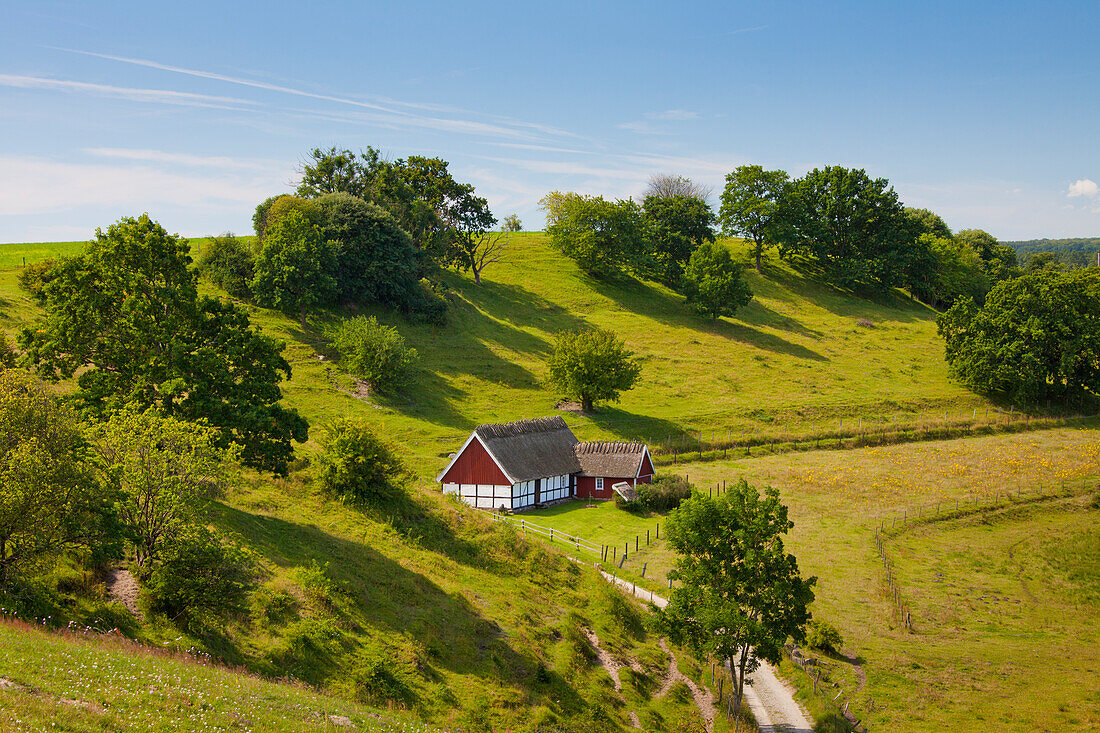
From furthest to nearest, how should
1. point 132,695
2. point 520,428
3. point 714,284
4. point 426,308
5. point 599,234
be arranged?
point 599,234 → point 714,284 → point 426,308 → point 520,428 → point 132,695

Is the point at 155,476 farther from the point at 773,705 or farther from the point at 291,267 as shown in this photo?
the point at 291,267

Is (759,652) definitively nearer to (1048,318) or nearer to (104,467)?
(104,467)

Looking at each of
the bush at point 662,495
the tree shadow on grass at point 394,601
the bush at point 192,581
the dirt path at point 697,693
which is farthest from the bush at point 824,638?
the bush at point 192,581

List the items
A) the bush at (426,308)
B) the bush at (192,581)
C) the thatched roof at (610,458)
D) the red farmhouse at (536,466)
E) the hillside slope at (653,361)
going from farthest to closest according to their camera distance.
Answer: the bush at (426,308) → the hillside slope at (653,361) → the thatched roof at (610,458) → the red farmhouse at (536,466) → the bush at (192,581)

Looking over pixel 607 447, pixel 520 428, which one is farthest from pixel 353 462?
pixel 607 447

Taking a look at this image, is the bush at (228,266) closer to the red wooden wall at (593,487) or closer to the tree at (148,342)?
the red wooden wall at (593,487)

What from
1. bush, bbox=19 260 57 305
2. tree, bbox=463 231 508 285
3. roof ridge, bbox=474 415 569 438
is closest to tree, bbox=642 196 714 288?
tree, bbox=463 231 508 285

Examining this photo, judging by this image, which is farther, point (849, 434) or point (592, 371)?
point (849, 434)
